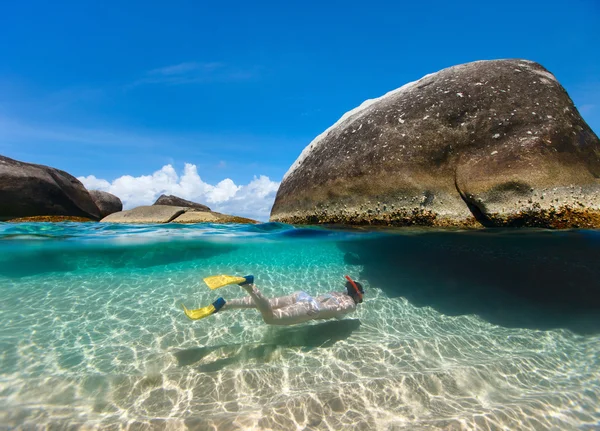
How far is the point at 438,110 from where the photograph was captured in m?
7.74

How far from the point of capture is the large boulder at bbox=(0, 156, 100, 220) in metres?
12.5

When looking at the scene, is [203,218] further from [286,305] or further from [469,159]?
[469,159]

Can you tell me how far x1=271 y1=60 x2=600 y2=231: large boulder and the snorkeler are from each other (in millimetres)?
2606

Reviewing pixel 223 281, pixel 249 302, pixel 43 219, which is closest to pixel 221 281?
pixel 223 281

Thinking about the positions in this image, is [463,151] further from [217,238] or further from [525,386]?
[217,238]

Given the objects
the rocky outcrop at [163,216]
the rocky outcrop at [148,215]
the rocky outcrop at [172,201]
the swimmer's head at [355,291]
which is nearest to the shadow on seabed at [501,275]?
the swimmer's head at [355,291]

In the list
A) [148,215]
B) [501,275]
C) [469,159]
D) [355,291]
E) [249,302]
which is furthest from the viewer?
[148,215]

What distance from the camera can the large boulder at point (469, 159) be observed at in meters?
6.48

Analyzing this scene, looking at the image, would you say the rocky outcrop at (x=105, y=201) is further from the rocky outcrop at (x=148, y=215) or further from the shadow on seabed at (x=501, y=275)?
the shadow on seabed at (x=501, y=275)

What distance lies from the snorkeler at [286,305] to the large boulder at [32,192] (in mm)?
13133

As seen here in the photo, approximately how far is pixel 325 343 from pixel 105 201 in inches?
866

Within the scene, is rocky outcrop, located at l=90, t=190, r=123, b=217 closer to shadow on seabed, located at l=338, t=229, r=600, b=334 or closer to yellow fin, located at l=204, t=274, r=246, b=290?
shadow on seabed, located at l=338, t=229, r=600, b=334

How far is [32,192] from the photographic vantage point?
1296 centimetres

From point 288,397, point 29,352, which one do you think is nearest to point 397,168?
point 288,397
